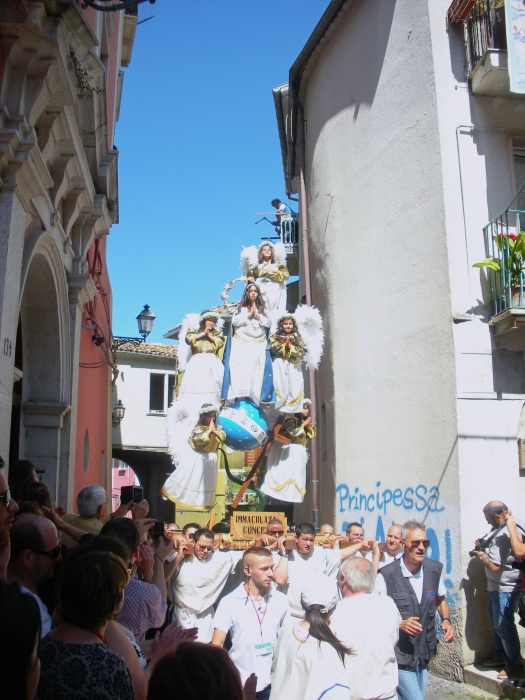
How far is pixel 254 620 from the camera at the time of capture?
4.55 meters

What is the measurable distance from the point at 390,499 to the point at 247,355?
2.93 metres

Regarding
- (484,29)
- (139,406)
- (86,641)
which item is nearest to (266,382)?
(484,29)

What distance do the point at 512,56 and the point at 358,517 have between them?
6.07m

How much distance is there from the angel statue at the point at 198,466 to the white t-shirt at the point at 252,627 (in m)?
2.99

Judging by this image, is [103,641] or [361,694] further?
[361,694]

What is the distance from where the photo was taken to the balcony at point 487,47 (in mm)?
8703

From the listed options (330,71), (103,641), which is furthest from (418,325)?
(103,641)

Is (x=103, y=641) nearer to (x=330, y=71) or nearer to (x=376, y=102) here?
(x=376, y=102)

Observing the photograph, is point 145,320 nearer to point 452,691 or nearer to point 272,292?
point 272,292

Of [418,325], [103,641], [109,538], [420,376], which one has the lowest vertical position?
[103,641]

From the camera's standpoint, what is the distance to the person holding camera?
6773 millimetres

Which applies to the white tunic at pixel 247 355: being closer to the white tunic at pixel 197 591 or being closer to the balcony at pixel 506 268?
the white tunic at pixel 197 591

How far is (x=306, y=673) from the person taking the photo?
361 cm

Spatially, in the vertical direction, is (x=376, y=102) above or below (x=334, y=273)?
above
